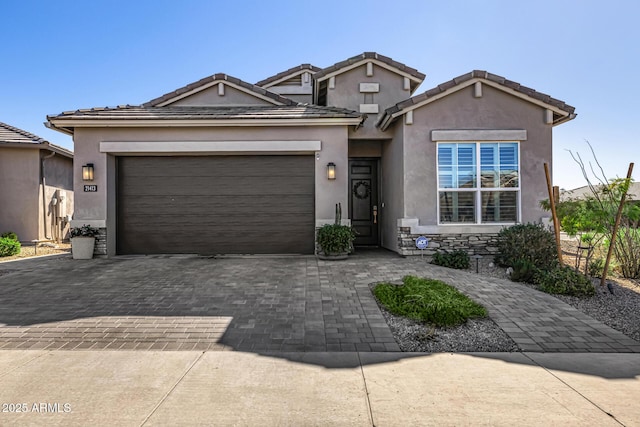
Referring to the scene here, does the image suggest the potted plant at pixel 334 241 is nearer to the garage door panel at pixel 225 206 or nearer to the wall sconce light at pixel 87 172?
the garage door panel at pixel 225 206

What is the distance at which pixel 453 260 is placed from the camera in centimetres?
749

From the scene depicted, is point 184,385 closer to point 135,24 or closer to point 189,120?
point 189,120

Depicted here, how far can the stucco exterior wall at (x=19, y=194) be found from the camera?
11688 millimetres

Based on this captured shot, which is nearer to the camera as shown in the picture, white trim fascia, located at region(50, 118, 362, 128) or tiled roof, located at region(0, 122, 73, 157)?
white trim fascia, located at region(50, 118, 362, 128)

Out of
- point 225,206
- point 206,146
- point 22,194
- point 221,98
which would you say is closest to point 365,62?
point 221,98

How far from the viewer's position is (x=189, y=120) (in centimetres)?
866

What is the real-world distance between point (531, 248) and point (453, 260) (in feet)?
5.17

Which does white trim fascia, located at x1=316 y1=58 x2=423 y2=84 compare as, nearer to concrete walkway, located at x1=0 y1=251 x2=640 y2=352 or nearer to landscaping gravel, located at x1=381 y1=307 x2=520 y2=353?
concrete walkway, located at x1=0 y1=251 x2=640 y2=352

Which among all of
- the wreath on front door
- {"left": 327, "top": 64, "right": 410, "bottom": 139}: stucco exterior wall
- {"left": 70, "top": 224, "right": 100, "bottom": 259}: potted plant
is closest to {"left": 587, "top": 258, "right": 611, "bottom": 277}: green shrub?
the wreath on front door

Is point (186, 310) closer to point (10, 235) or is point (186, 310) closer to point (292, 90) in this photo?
point (10, 235)

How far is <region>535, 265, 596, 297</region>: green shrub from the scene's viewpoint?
5.36 m

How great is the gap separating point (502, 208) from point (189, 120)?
27.4 feet

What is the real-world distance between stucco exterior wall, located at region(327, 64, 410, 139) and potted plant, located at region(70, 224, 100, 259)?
7619 millimetres

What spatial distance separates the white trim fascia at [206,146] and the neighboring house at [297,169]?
26mm
